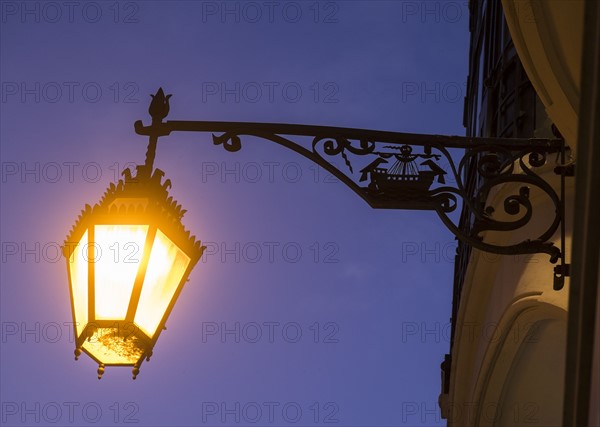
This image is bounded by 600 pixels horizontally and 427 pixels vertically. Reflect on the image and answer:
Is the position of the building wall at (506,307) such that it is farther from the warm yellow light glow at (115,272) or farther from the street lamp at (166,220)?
the warm yellow light glow at (115,272)

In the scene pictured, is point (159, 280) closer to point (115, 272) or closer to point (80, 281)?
point (115, 272)

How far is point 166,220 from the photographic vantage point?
235 inches

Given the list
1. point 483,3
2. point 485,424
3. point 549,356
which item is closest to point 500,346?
point 549,356

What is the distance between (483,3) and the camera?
543 inches

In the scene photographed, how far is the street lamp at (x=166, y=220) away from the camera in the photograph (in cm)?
571

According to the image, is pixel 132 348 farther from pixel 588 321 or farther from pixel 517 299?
pixel 517 299

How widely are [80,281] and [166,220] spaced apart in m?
0.51

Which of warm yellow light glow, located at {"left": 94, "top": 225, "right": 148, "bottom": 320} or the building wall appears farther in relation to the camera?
the building wall

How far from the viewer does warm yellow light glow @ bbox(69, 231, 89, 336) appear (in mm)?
5738

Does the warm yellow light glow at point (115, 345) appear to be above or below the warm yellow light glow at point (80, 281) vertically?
below

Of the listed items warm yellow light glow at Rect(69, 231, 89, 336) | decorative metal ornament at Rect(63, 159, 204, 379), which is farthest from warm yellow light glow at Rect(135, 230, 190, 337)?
warm yellow light glow at Rect(69, 231, 89, 336)

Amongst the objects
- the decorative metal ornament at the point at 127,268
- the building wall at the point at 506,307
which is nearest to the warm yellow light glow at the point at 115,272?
the decorative metal ornament at the point at 127,268

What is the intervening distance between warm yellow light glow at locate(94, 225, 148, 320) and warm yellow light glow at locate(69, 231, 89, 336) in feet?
0.20

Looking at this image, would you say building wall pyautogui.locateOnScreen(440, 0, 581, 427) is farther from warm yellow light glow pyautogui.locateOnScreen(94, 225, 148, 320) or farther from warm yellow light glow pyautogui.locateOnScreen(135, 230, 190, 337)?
warm yellow light glow pyautogui.locateOnScreen(94, 225, 148, 320)
